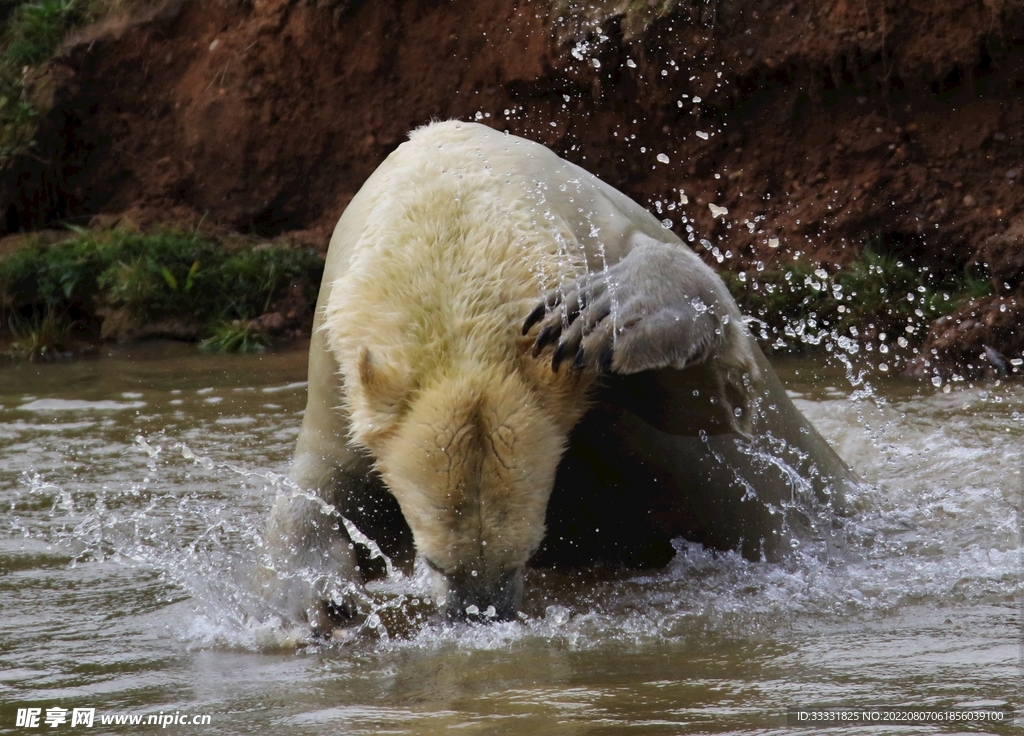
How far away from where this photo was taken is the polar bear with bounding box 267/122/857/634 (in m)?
3.06

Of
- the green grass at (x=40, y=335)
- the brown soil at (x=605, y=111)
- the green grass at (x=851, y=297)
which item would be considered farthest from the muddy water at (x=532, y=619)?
the green grass at (x=40, y=335)

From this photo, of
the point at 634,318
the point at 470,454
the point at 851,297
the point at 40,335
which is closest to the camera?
the point at 470,454

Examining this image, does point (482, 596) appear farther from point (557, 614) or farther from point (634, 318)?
point (634, 318)

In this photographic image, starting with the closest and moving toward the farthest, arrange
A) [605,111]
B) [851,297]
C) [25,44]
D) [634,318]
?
[634,318], [851,297], [605,111], [25,44]

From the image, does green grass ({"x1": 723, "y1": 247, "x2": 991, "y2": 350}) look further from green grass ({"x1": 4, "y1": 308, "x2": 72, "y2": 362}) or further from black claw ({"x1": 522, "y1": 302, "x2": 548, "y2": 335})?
black claw ({"x1": 522, "y1": 302, "x2": 548, "y2": 335})

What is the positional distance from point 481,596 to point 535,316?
26.7 inches

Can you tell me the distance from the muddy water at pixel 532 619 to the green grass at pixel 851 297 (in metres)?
1.95

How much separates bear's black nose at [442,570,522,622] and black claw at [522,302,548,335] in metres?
0.58

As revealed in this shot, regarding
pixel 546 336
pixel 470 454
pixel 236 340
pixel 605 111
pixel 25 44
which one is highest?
pixel 25 44

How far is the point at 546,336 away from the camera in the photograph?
3070 millimetres

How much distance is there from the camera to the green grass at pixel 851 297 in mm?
7699

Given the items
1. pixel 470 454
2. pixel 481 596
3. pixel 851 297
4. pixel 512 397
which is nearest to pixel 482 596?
pixel 481 596

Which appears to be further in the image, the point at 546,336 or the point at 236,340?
the point at 236,340

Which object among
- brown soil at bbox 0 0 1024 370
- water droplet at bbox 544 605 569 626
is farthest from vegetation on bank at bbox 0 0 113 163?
water droplet at bbox 544 605 569 626
